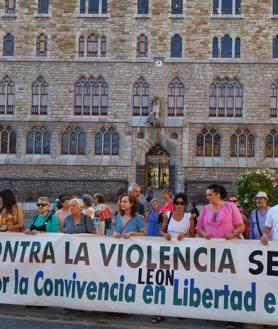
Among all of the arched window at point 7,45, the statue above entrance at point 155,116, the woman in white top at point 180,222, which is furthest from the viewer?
the arched window at point 7,45

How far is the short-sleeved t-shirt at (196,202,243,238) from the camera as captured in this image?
716 centimetres

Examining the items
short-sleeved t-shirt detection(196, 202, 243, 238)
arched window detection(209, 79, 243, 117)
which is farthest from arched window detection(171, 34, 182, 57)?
short-sleeved t-shirt detection(196, 202, 243, 238)

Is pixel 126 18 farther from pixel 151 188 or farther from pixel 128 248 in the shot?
pixel 128 248

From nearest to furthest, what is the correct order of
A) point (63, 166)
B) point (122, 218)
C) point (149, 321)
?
point (149, 321) → point (122, 218) → point (63, 166)

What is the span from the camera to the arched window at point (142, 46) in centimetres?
2961

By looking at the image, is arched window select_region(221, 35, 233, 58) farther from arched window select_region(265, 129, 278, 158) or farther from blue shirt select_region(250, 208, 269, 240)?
blue shirt select_region(250, 208, 269, 240)

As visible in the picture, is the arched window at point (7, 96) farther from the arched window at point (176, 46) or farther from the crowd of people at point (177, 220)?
the crowd of people at point (177, 220)

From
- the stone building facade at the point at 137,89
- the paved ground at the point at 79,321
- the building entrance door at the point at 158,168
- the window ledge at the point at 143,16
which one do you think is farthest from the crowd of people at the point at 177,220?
the window ledge at the point at 143,16

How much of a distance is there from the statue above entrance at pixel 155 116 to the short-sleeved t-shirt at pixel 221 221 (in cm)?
2162

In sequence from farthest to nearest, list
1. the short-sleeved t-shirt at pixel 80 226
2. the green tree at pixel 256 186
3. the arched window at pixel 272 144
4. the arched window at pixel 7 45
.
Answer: the arched window at pixel 7 45, the arched window at pixel 272 144, the green tree at pixel 256 186, the short-sleeved t-shirt at pixel 80 226

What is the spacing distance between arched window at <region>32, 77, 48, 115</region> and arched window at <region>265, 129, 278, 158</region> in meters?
12.1

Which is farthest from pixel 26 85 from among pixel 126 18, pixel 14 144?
pixel 126 18

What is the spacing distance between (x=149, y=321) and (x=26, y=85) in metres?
24.3

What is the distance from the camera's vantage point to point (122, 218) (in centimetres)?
766
